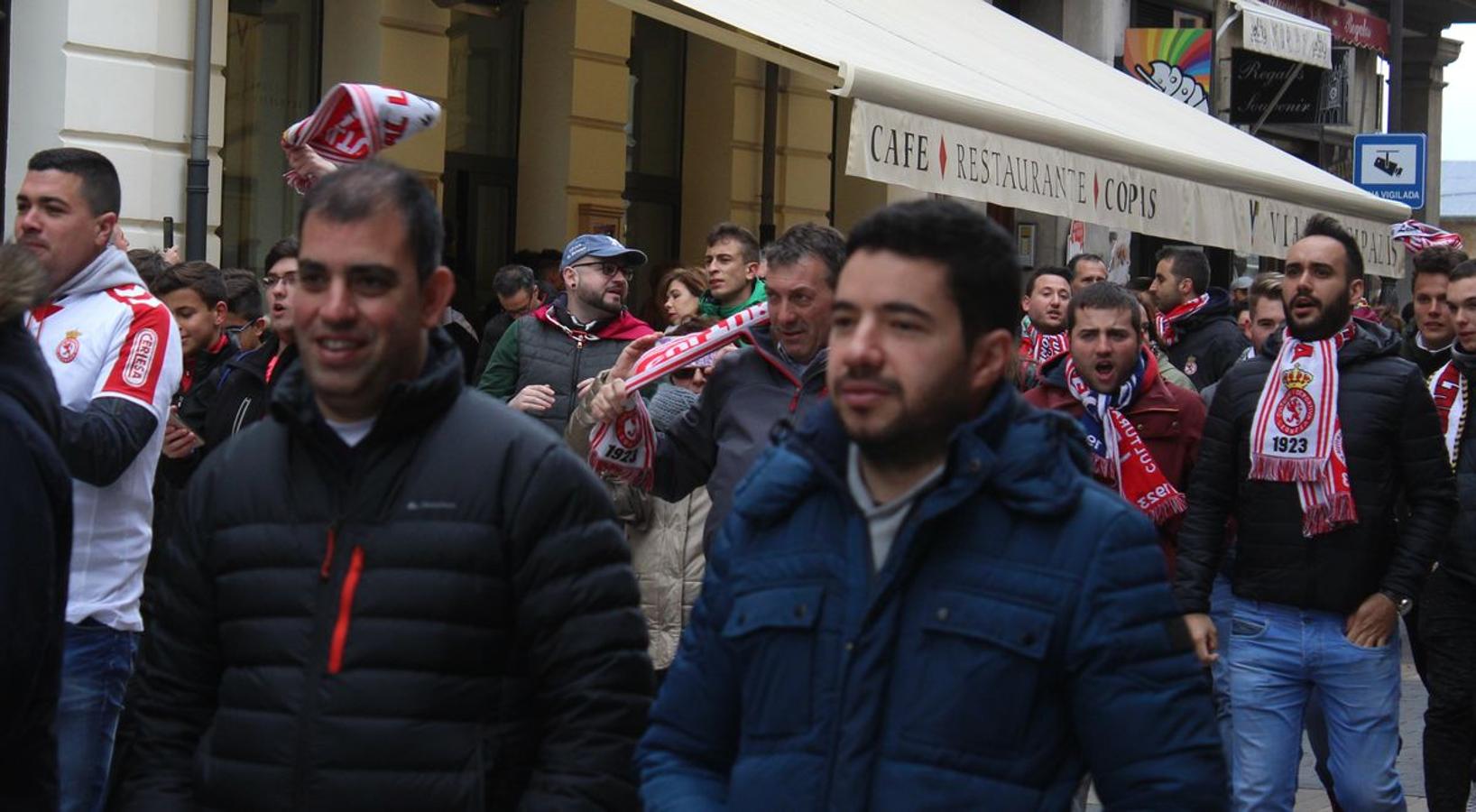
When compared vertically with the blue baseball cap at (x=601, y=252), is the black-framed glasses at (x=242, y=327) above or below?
below

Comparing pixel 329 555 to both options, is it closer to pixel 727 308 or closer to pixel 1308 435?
pixel 1308 435

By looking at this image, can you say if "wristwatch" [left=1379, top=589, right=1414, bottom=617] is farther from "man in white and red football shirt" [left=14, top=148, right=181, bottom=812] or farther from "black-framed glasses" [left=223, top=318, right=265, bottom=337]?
"black-framed glasses" [left=223, top=318, right=265, bottom=337]

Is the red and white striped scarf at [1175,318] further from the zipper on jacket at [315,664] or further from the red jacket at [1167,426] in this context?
the zipper on jacket at [315,664]

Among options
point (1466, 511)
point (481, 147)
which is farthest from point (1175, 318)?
point (481, 147)

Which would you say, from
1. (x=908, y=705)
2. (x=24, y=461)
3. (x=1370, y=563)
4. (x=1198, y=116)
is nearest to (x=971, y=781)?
(x=908, y=705)

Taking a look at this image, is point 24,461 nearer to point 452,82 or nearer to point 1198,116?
point 452,82

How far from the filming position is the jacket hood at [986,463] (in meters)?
2.86

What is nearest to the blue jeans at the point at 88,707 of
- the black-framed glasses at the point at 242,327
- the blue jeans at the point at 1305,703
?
the black-framed glasses at the point at 242,327

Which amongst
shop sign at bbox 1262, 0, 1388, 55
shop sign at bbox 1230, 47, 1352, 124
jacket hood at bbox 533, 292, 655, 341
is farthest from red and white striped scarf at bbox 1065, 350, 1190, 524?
shop sign at bbox 1262, 0, 1388, 55

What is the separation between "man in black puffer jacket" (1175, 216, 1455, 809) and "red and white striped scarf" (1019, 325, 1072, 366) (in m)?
4.26

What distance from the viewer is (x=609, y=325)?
8289 millimetres

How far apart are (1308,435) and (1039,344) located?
16.6ft

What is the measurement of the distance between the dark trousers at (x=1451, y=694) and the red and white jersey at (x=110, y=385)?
4358mm

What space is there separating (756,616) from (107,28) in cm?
953
